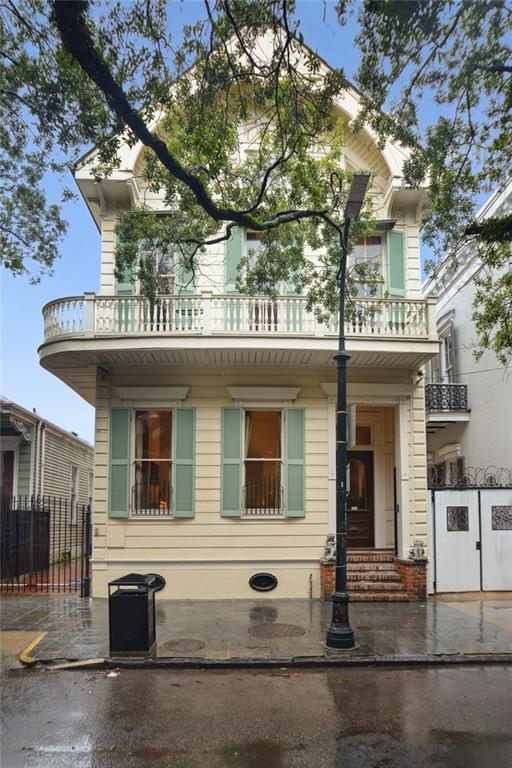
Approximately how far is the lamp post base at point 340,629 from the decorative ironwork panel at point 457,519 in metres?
5.06

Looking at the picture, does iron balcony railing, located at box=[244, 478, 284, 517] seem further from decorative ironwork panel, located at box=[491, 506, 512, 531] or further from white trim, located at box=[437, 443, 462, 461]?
white trim, located at box=[437, 443, 462, 461]

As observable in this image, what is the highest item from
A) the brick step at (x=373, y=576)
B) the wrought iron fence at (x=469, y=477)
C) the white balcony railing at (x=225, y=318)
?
the white balcony railing at (x=225, y=318)

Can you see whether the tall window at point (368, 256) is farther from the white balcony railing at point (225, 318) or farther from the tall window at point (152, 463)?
the tall window at point (152, 463)

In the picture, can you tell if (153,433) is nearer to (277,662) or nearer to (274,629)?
(274,629)

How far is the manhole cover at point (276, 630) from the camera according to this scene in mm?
9477

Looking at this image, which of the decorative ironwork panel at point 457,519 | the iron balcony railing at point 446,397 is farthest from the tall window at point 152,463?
the iron balcony railing at point 446,397

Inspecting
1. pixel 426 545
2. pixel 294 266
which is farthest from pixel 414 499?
pixel 294 266

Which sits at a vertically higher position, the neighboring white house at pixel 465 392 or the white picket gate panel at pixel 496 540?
the neighboring white house at pixel 465 392

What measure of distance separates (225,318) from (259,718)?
25.4 ft

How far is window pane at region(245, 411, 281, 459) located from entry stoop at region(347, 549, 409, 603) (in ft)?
9.12

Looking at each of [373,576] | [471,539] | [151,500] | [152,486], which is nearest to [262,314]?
[152,486]

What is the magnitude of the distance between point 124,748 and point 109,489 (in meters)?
7.57

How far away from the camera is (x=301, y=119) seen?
29.2 ft

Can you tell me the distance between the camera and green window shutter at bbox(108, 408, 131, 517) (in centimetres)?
1258
